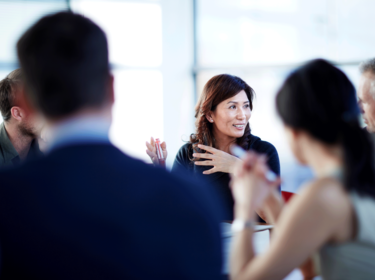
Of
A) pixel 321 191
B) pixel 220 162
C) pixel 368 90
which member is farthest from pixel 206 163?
pixel 321 191

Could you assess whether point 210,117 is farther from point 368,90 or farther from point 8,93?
point 8,93

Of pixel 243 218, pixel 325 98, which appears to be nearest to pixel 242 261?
pixel 243 218

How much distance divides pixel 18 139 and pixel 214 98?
1323mm

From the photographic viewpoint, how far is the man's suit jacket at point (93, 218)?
662mm

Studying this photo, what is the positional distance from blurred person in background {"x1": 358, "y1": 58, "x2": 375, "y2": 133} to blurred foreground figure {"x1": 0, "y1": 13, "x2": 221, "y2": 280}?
157cm

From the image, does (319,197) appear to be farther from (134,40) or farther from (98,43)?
(134,40)

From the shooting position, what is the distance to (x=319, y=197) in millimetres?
915

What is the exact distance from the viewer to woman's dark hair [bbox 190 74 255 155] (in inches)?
104

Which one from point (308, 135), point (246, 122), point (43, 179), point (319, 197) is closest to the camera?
point (43, 179)

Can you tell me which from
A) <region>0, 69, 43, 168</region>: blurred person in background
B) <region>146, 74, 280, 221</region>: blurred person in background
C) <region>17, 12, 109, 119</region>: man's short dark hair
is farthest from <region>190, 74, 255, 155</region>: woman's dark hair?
<region>17, 12, 109, 119</region>: man's short dark hair

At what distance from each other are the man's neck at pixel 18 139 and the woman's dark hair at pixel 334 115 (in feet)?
6.14

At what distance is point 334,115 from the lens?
981 millimetres

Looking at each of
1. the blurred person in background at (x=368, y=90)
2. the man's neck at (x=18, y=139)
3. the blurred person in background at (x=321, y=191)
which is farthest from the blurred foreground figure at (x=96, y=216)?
the man's neck at (x=18, y=139)

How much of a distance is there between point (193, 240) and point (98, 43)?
42 cm
